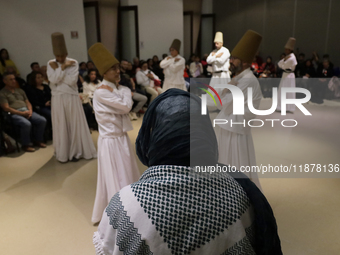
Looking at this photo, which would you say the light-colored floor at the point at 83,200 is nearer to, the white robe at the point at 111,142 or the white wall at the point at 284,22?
the white robe at the point at 111,142

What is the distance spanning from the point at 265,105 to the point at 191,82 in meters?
1.89

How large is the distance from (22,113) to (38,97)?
1.61ft

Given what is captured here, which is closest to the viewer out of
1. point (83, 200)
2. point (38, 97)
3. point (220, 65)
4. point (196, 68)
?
point (83, 200)

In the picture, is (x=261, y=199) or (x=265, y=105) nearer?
(x=261, y=199)

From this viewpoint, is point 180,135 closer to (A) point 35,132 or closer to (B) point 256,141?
(B) point 256,141

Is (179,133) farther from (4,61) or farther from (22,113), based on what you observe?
A: (4,61)

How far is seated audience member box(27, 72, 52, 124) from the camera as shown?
4766mm

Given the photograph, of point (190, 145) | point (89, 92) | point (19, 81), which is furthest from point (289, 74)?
point (190, 145)

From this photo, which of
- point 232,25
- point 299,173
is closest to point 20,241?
point 299,173

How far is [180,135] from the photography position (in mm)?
909

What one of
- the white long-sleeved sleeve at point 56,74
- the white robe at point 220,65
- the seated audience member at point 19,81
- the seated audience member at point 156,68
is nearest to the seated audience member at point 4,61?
the seated audience member at point 19,81

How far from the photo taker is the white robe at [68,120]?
3.86 m

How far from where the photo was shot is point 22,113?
14.4ft

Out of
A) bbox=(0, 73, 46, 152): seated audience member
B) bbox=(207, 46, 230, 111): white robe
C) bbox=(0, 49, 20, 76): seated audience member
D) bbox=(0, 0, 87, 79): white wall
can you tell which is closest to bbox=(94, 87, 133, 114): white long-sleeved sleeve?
bbox=(0, 73, 46, 152): seated audience member
